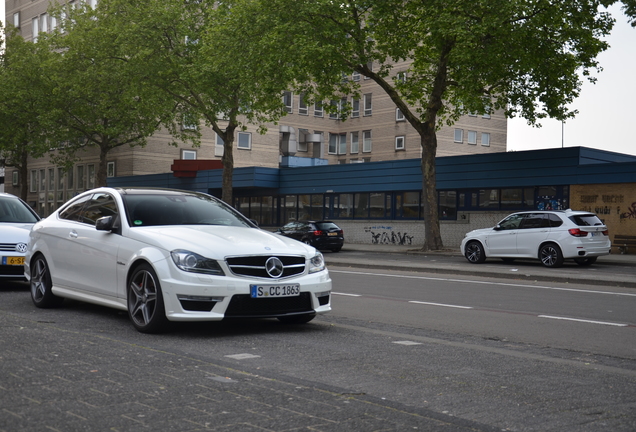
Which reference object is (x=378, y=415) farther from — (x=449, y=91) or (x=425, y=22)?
(x=449, y=91)

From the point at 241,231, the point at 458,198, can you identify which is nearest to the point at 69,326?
the point at 241,231

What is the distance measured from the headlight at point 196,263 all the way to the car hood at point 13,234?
5.62 meters

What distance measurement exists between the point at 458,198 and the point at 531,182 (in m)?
4.24

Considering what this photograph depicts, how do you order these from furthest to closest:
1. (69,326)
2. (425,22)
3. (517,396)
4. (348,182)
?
(348,182) < (425,22) < (69,326) < (517,396)

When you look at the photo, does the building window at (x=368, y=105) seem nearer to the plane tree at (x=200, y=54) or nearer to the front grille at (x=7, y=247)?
the plane tree at (x=200, y=54)

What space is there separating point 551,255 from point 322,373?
18.0 metres

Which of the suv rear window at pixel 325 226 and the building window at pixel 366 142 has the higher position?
the building window at pixel 366 142

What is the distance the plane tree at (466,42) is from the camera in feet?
86.2

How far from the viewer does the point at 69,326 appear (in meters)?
8.10

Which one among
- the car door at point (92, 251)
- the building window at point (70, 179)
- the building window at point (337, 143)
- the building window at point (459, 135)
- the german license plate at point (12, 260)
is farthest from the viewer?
the building window at point (337, 143)

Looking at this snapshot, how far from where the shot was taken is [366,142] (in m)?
66.8

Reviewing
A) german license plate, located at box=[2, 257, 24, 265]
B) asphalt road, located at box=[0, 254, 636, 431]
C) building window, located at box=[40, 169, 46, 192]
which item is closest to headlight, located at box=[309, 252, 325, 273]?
asphalt road, located at box=[0, 254, 636, 431]

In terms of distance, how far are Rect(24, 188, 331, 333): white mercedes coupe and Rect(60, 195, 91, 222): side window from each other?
0.07 ft

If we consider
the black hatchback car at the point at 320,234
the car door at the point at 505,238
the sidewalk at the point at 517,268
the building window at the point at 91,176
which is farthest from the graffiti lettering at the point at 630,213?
the building window at the point at 91,176
